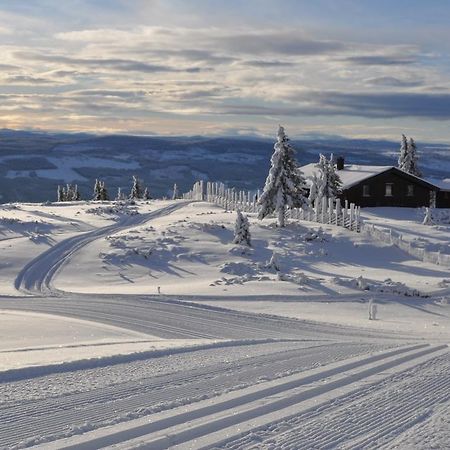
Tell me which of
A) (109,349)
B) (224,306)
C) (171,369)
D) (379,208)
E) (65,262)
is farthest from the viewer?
(379,208)

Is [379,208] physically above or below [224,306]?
above

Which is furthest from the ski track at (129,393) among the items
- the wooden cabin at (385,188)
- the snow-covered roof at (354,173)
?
the wooden cabin at (385,188)

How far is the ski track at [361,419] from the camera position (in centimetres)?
830

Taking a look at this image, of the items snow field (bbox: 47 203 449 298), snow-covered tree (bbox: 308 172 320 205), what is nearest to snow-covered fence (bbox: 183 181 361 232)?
snow field (bbox: 47 203 449 298)

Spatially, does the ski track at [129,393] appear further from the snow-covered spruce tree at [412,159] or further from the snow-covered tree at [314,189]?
the snow-covered spruce tree at [412,159]

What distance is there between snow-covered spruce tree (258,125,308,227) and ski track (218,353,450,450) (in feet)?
108

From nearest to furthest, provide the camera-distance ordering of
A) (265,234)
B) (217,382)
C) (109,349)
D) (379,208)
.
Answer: (217,382) < (109,349) < (265,234) < (379,208)

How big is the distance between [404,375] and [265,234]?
100 feet

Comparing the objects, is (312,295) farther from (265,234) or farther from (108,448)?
(108,448)

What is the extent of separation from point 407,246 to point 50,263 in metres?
18.5

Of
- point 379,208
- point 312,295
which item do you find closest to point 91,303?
point 312,295

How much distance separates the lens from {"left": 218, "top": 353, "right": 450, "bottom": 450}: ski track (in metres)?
8.30

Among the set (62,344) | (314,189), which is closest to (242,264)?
(62,344)

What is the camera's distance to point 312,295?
26844mm
